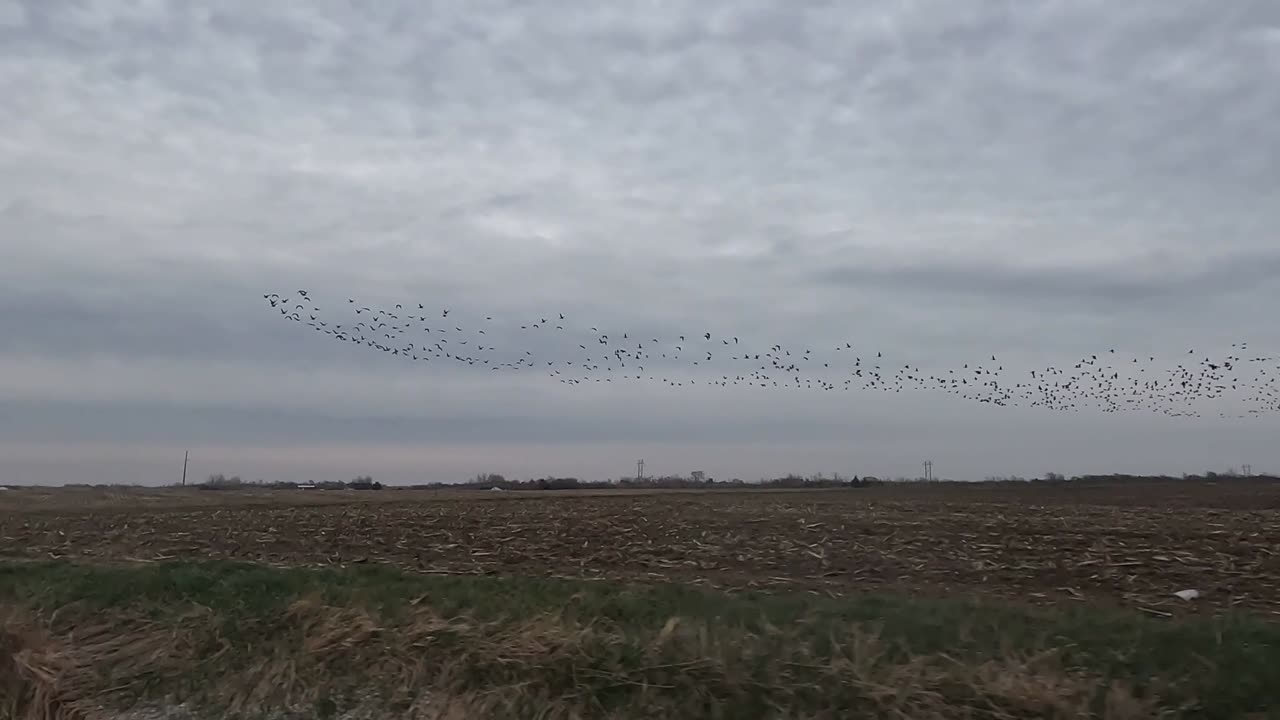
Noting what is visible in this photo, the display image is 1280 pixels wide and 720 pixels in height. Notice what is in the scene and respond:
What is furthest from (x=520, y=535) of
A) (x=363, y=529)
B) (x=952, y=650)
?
(x=952, y=650)

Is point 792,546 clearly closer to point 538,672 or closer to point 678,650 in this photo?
point 678,650

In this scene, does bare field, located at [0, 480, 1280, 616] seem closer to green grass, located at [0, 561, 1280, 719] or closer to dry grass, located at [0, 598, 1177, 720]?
green grass, located at [0, 561, 1280, 719]

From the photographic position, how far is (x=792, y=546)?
20391 millimetres

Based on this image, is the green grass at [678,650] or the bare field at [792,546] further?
the bare field at [792,546]

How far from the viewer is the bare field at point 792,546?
15.6 m

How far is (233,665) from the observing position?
12258 millimetres

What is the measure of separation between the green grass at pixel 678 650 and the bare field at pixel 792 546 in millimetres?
2373

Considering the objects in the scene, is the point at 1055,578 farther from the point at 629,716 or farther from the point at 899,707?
the point at 629,716

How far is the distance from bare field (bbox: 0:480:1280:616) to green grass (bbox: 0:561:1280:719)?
2.37 metres

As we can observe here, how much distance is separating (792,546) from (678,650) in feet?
32.8

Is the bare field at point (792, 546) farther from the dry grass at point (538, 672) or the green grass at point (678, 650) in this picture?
the dry grass at point (538, 672)

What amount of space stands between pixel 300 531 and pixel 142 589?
36.8 feet

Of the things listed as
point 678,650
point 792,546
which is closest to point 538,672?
point 678,650

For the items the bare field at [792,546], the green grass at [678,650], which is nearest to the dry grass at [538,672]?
the green grass at [678,650]
